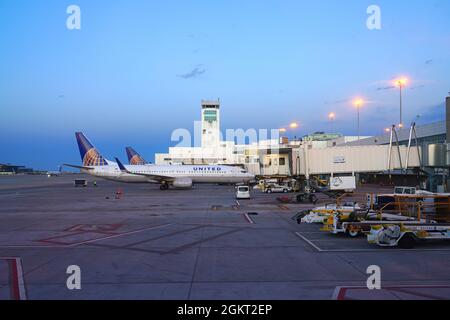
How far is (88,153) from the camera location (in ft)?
221

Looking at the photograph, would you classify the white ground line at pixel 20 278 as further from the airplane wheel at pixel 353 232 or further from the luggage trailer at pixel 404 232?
the airplane wheel at pixel 353 232

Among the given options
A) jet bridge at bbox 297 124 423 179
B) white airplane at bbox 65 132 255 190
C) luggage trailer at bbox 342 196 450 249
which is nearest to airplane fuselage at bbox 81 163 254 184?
white airplane at bbox 65 132 255 190

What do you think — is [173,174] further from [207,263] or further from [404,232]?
[207,263]

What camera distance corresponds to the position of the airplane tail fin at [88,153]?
6684cm

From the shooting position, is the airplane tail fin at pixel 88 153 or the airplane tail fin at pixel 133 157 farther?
the airplane tail fin at pixel 133 157

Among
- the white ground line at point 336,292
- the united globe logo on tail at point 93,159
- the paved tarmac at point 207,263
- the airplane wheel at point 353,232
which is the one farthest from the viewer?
the united globe logo on tail at point 93,159

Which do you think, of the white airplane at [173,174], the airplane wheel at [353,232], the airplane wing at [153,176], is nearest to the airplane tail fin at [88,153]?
the white airplane at [173,174]

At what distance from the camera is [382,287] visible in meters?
10.2

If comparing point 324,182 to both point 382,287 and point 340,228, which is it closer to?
point 340,228

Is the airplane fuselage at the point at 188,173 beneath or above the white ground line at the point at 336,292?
above

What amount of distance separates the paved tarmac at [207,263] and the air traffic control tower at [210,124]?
3861 inches
